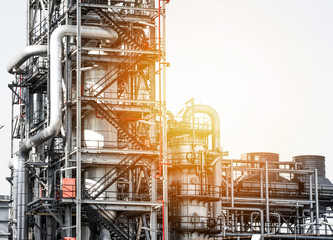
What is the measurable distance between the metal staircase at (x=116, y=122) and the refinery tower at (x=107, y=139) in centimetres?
10

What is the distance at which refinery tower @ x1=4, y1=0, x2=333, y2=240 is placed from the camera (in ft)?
171

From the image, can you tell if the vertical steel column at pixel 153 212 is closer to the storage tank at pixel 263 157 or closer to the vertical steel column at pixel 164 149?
the vertical steel column at pixel 164 149

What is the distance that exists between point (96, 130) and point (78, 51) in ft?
19.3

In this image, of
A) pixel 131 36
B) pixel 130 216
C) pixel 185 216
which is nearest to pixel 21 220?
pixel 130 216

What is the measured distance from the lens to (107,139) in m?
53.7

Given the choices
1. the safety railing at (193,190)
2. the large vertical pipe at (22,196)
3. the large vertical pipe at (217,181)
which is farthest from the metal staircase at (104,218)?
the large vertical pipe at (217,181)

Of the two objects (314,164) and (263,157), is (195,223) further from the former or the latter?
(314,164)

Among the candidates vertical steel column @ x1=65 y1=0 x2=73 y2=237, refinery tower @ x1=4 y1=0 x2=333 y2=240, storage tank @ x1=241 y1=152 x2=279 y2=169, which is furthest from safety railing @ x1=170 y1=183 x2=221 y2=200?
storage tank @ x1=241 y1=152 x2=279 y2=169

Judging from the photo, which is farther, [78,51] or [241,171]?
[241,171]

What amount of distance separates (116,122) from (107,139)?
7.86 ft

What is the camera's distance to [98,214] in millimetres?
50469

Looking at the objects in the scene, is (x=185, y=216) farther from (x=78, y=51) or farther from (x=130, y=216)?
Answer: (x=78, y=51)

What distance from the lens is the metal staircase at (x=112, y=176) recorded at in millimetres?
51562

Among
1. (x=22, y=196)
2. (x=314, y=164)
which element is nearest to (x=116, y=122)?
(x=22, y=196)
